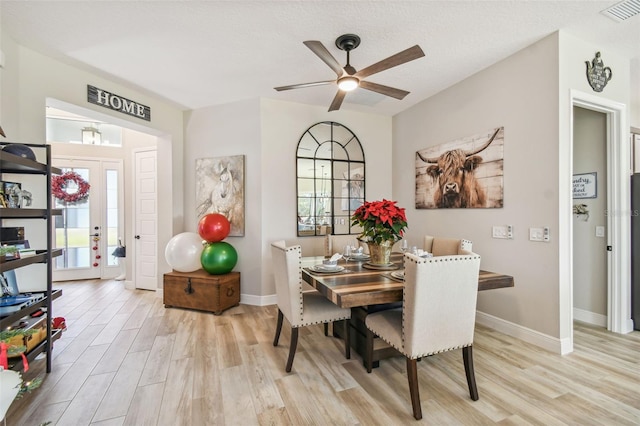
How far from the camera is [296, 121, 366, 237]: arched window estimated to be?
4352 millimetres

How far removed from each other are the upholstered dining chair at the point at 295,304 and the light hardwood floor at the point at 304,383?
319 mm

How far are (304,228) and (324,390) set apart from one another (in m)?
2.49

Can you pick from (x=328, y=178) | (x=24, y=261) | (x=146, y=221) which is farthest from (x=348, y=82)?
(x=146, y=221)

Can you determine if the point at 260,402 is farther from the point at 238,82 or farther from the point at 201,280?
the point at 238,82

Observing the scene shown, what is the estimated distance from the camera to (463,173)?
3527mm

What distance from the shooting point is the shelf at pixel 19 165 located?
1885 millimetres

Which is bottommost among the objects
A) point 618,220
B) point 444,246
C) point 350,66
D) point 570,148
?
point 444,246

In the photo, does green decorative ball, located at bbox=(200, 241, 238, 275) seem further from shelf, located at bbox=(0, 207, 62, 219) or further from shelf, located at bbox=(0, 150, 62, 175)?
shelf, located at bbox=(0, 150, 62, 175)

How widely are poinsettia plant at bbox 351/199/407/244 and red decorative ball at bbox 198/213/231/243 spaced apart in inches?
83.7

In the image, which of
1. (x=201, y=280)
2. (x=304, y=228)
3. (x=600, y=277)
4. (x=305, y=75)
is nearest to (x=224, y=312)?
(x=201, y=280)

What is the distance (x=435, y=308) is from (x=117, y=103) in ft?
13.7

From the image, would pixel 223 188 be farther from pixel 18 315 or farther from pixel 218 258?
pixel 18 315

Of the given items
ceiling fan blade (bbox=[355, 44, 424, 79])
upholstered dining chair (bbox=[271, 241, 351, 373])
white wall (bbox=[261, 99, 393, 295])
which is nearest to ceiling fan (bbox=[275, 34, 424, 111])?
ceiling fan blade (bbox=[355, 44, 424, 79])

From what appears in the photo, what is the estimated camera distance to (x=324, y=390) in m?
2.09
